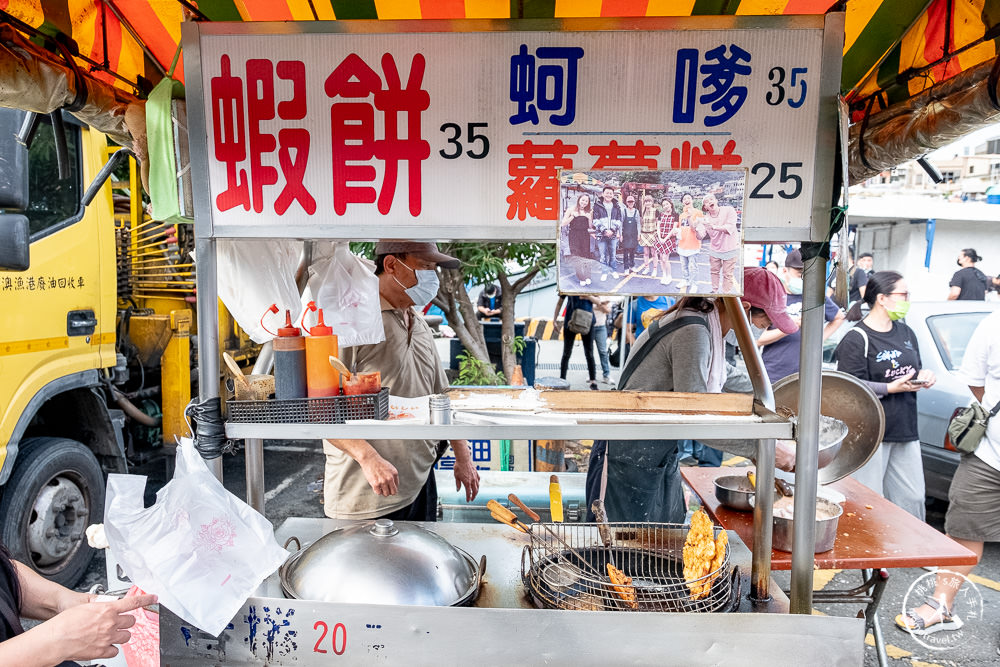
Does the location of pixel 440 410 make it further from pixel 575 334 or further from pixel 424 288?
pixel 575 334

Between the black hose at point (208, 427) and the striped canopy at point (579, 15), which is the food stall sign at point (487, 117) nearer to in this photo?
the striped canopy at point (579, 15)

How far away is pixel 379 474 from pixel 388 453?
44 cm

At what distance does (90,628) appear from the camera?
1562 millimetres

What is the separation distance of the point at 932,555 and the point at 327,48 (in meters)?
2.68

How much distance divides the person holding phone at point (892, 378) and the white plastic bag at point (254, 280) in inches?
141

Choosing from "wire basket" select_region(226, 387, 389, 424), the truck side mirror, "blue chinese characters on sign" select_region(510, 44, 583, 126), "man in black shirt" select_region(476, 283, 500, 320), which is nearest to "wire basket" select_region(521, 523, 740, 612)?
"wire basket" select_region(226, 387, 389, 424)

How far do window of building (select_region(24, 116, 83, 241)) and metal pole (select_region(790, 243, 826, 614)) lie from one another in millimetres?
3702

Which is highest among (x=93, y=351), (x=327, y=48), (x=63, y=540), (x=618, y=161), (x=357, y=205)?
(x=327, y=48)

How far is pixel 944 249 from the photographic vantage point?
13.4m

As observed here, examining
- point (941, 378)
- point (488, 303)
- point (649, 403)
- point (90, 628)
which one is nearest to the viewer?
point (90, 628)

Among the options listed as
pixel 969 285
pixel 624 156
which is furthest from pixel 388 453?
pixel 969 285

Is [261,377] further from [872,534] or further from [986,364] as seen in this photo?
[986,364]

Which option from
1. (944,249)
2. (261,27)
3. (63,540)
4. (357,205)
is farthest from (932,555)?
(944,249)

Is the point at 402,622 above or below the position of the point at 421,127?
below
